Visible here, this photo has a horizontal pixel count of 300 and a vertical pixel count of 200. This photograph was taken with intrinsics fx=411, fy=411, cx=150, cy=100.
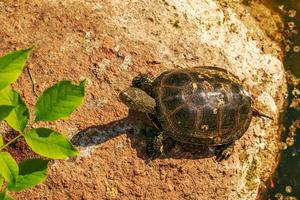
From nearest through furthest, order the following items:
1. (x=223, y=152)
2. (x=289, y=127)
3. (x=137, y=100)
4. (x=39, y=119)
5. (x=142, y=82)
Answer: (x=39, y=119)
(x=137, y=100)
(x=142, y=82)
(x=223, y=152)
(x=289, y=127)

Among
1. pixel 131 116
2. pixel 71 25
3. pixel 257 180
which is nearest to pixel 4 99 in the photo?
pixel 131 116

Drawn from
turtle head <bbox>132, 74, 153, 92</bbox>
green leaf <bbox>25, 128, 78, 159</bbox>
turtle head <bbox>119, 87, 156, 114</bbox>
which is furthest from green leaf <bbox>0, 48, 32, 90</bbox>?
turtle head <bbox>132, 74, 153, 92</bbox>

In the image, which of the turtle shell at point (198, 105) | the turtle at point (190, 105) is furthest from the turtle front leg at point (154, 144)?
the turtle shell at point (198, 105)

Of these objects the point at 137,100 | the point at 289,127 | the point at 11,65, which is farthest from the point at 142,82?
the point at 11,65

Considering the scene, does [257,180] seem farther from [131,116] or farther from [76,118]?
[76,118]

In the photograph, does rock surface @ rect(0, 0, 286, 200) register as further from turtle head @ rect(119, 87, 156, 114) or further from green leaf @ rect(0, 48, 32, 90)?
green leaf @ rect(0, 48, 32, 90)

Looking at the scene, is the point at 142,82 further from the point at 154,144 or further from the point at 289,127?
the point at 289,127

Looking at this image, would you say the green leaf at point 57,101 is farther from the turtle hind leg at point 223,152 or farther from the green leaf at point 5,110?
the turtle hind leg at point 223,152
